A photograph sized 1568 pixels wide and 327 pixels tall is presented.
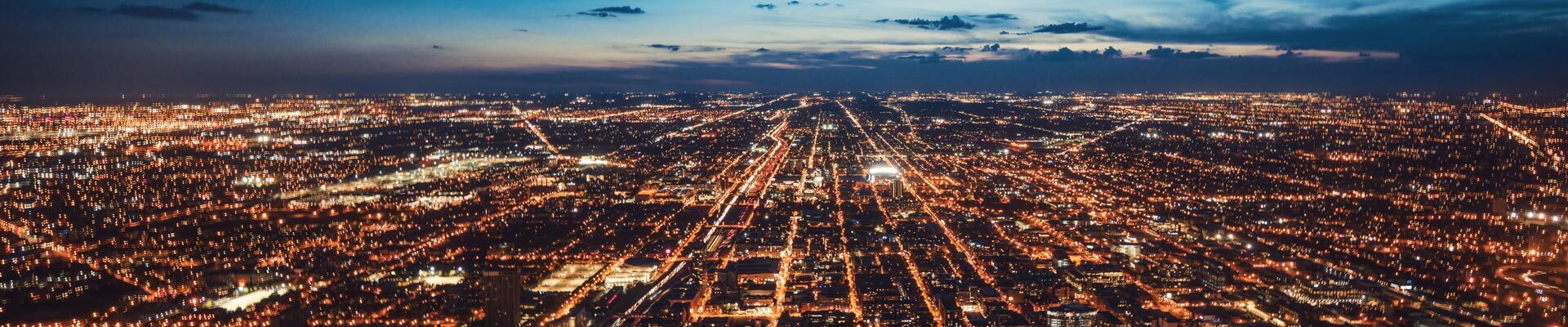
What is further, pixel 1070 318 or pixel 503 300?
pixel 503 300

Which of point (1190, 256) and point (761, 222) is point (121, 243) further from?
point (1190, 256)

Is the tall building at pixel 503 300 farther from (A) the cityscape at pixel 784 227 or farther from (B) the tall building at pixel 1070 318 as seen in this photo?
(B) the tall building at pixel 1070 318

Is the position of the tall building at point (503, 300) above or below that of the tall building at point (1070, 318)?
above

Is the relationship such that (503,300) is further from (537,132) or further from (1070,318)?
(537,132)

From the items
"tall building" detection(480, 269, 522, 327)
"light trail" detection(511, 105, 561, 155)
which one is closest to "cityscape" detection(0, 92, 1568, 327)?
"tall building" detection(480, 269, 522, 327)

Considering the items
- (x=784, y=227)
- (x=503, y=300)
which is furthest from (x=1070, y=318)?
(x=784, y=227)

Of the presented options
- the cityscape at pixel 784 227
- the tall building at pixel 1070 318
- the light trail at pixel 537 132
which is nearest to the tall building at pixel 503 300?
the cityscape at pixel 784 227
